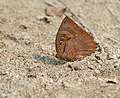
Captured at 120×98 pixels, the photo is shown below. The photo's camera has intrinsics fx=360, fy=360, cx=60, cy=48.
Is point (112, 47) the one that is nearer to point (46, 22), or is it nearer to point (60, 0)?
point (46, 22)

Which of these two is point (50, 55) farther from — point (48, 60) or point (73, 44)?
point (73, 44)

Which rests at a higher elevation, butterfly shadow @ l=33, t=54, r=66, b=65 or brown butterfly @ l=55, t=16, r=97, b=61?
brown butterfly @ l=55, t=16, r=97, b=61

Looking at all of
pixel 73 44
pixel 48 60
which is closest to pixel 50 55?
pixel 48 60

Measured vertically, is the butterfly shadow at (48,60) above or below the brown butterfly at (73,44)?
below

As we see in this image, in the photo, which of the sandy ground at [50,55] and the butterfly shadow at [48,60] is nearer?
the sandy ground at [50,55]

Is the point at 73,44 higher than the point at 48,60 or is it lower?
higher
